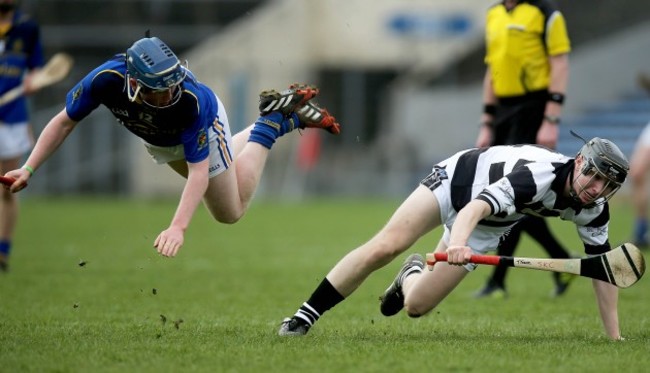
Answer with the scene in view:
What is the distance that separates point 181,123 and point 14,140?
14.1 ft

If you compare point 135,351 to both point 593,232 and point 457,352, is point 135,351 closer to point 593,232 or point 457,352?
point 457,352

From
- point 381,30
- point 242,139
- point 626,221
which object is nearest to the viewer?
point 242,139

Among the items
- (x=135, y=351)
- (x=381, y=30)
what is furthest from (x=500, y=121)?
(x=381, y=30)

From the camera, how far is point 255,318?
281 inches

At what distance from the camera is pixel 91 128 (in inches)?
942

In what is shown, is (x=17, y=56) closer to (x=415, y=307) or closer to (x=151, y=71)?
(x=151, y=71)

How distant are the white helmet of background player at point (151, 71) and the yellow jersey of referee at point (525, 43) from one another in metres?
3.19

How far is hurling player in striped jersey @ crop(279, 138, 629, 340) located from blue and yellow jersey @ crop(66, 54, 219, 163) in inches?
42.9

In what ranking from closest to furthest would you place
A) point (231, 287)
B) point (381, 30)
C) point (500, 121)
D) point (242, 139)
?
point (242, 139) → point (500, 121) → point (231, 287) → point (381, 30)

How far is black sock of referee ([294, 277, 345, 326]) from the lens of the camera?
619 centimetres

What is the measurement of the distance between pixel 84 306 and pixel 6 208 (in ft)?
7.74

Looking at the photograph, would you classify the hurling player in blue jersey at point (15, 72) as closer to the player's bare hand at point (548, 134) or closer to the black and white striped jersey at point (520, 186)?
the player's bare hand at point (548, 134)

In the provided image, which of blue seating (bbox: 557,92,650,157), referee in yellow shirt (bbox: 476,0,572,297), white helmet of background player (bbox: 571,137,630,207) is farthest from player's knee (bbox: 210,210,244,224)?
blue seating (bbox: 557,92,650,157)

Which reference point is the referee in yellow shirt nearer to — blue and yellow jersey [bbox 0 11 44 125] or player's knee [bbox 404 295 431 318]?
player's knee [bbox 404 295 431 318]
